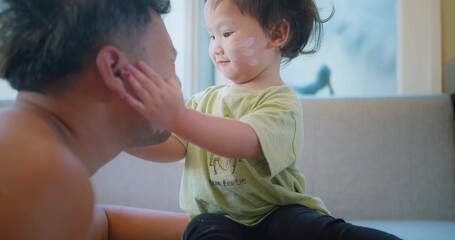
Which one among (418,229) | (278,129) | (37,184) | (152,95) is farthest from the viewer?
(418,229)

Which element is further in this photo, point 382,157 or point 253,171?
point 382,157

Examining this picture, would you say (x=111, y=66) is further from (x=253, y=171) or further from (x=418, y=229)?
(x=418, y=229)

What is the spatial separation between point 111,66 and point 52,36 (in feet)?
0.25

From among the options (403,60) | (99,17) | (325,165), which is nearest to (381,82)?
(403,60)

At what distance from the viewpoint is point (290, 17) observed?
38.8 inches

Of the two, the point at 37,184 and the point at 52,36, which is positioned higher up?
the point at 52,36

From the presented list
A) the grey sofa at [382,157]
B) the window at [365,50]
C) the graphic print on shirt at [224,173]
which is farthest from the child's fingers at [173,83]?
the window at [365,50]

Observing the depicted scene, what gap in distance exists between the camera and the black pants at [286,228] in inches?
32.2

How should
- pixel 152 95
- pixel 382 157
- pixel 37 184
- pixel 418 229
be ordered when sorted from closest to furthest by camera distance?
pixel 37 184 → pixel 152 95 → pixel 418 229 → pixel 382 157

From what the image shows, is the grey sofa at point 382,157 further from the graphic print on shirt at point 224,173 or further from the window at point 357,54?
the graphic print on shirt at point 224,173

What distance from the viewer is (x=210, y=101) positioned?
1.02m

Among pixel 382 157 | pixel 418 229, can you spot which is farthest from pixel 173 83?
pixel 382 157

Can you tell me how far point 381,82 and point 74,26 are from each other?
4.98 ft

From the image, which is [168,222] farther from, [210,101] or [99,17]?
[99,17]
